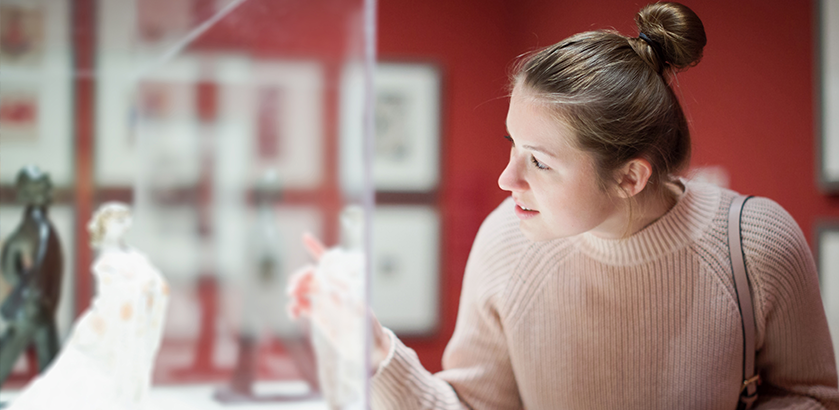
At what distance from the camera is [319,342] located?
2.11 ft

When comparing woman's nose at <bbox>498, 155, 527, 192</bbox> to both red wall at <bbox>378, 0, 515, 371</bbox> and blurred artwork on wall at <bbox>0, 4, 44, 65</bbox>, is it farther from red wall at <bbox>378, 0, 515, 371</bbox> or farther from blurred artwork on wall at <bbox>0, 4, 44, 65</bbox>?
blurred artwork on wall at <bbox>0, 4, 44, 65</bbox>

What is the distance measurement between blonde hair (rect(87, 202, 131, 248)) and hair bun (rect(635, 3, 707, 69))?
638mm

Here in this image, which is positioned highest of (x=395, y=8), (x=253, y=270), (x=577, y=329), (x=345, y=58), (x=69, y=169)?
(x=395, y=8)

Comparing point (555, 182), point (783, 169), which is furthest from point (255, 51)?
point (783, 169)

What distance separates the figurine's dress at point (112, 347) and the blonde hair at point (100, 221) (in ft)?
0.08

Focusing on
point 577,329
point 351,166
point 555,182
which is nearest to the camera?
point 351,166

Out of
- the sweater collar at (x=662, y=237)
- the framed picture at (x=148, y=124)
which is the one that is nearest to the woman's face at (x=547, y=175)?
the sweater collar at (x=662, y=237)

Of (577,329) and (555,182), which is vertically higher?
(555,182)

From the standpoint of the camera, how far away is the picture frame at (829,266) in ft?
3.08

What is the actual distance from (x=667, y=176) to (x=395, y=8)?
451 millimetres

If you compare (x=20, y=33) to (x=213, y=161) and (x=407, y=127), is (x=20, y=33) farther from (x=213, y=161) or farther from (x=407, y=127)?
(x=407, y=127)

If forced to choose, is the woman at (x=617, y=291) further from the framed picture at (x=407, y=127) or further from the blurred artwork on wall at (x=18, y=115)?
the blurred artwork on wall at (x=18, y=115)

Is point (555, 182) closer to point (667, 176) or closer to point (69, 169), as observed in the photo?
point (667, 176)

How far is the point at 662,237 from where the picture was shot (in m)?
0.83
